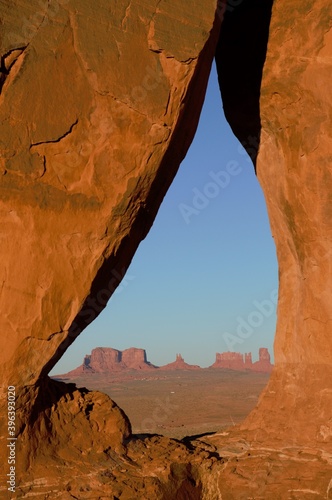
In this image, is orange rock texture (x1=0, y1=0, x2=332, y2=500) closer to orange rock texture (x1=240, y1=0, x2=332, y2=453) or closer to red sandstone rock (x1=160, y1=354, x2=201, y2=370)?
orange rock texture (x1=240, y1=0, x2=332, y2=453)

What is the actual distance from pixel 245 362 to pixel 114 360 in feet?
64.4

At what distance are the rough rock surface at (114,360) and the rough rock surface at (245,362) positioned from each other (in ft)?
35.3

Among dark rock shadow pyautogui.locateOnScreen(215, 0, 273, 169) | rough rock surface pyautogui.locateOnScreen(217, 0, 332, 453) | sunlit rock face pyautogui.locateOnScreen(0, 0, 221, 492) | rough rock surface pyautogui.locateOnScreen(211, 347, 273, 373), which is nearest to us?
sunlit rock face pyautogui.locateOnScreen(0, 0, 221, 492)

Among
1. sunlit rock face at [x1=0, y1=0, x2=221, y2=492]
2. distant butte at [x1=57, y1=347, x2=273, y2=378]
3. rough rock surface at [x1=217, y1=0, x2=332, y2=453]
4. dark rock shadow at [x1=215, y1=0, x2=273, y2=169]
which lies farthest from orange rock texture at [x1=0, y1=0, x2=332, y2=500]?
distant butte at [x1=57, y1=347, x2=273, y2=378]

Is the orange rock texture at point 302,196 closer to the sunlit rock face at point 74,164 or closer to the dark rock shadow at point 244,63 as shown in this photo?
the dark rock shadow at point 244,63

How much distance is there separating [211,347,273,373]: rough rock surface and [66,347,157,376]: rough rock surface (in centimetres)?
1075

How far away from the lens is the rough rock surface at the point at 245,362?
7731 cm

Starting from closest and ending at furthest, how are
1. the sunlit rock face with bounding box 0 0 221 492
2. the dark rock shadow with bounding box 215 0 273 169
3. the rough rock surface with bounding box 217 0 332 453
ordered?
the sunlit rock face with bounding box 0 0 221 492 < the rough rock surface with bounding box 217 0 332 453 < the dark rock shadow with bounding box 215 0 273 169

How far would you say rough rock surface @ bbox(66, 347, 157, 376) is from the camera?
3219 inches

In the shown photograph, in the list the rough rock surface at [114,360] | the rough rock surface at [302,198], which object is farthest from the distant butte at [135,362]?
the rough rock surface at [302,198]

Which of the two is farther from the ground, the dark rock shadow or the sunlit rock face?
the dark rock shadow

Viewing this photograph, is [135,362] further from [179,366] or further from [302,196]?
[302,196]

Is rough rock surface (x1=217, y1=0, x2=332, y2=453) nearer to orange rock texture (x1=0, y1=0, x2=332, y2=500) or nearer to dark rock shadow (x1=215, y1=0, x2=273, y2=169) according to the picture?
dark rock shadow (x1=215, y1=0, x2=273, y2=169)

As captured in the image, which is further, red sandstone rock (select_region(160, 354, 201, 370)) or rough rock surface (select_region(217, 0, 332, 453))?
red sandstone rock (select_region(160, 354, 201, 370))
